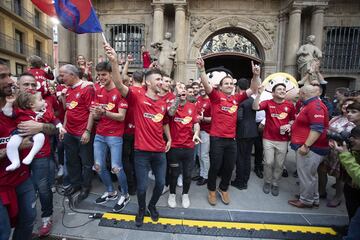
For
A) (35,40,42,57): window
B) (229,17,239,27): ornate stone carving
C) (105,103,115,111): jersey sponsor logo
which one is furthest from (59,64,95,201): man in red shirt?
(35,40,42,57): window

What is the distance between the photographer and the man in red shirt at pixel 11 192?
6.03 ft

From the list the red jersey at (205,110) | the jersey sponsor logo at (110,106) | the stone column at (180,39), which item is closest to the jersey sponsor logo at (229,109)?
the red jersey at (205,110)

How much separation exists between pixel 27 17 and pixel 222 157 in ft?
97.2

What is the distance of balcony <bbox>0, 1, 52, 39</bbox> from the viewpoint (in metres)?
20.5

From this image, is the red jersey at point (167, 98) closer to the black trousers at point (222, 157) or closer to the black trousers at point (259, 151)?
the black trousers at point (222, 157)

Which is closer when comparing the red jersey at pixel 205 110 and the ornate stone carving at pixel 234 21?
the red jersey at pixel 205 110

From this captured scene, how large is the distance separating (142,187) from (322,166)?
3.29 m

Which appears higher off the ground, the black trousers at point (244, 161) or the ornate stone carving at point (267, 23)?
the ornate stone carving at point (267, 23)

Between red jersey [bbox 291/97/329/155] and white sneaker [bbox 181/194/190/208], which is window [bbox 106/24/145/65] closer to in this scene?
white sneaker [bbox 181/194/190/208]

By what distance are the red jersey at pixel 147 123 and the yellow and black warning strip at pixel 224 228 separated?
1.13 m

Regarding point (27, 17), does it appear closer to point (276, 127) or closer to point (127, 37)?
point (127, 37)

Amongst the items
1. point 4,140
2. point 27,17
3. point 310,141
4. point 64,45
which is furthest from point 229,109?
point 27,17

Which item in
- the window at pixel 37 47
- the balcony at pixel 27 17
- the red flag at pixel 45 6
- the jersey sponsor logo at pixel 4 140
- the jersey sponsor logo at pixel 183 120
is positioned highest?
the balcony at pixel 27 17

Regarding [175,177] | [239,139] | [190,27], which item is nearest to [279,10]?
[190,27]
